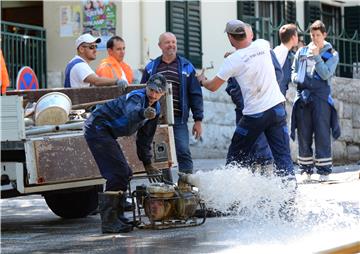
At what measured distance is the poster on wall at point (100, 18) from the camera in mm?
15047

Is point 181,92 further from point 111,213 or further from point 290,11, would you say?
point 290,11

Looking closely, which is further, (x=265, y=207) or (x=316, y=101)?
(x=316, y=101)

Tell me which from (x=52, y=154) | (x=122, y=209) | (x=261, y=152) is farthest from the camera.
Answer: (x=261, y=152)

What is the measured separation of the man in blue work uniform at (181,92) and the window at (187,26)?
619 cm

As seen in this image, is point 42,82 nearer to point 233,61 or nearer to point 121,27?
point 121,27

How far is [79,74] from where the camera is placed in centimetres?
984

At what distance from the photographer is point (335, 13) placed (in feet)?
70.6

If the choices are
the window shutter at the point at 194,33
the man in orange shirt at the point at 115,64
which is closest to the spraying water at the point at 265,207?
the man in orange shirt at the point at 115,64

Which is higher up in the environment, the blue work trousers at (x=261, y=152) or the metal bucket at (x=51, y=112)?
the metal bucket at (x=51, y=112)

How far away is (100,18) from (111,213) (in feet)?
24.8

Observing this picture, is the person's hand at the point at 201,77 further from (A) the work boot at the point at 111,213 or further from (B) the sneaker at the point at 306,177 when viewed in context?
(B) the sneaker at the point at 306,177

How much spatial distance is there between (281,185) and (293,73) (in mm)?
3559

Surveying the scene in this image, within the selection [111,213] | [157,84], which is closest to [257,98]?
[157,84]

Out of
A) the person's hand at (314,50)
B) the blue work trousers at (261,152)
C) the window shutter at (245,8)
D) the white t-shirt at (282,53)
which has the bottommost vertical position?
the blue work trousers at (261,152)
